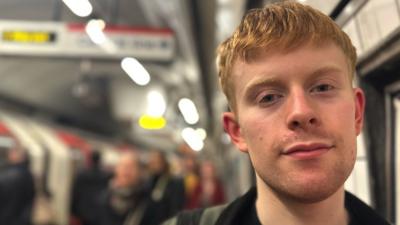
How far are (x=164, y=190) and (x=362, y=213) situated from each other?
2.90 meters

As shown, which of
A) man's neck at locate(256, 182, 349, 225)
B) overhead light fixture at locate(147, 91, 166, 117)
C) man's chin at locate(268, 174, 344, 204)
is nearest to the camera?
man's chin at locate(268, 174, 344, 204)

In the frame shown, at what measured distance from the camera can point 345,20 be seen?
5.38 feet

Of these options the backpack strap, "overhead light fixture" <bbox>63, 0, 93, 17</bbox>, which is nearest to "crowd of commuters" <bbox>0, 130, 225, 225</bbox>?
"overhead light fixture" <bbox>63, 0, 93, 17</bbox>

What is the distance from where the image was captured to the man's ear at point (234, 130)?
126 cm

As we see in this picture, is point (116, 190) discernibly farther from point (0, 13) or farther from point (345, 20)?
point (0, 13)

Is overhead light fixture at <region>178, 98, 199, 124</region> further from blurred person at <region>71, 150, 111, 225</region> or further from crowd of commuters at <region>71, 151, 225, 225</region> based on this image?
crowd of commuters at <region>71, 151, 225, 225</region>

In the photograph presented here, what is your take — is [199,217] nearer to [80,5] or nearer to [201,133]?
[80,5]

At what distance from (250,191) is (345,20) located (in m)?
0.70

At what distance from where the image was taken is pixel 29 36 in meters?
5.10

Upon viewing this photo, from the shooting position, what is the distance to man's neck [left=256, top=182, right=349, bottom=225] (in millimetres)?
1149

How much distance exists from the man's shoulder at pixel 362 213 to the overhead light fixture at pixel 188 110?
9587mm

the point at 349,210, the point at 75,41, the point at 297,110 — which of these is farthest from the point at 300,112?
the point at 75,41

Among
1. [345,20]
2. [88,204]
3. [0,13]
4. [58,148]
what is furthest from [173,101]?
[345,20]

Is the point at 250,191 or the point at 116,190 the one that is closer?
the point at 250,191
